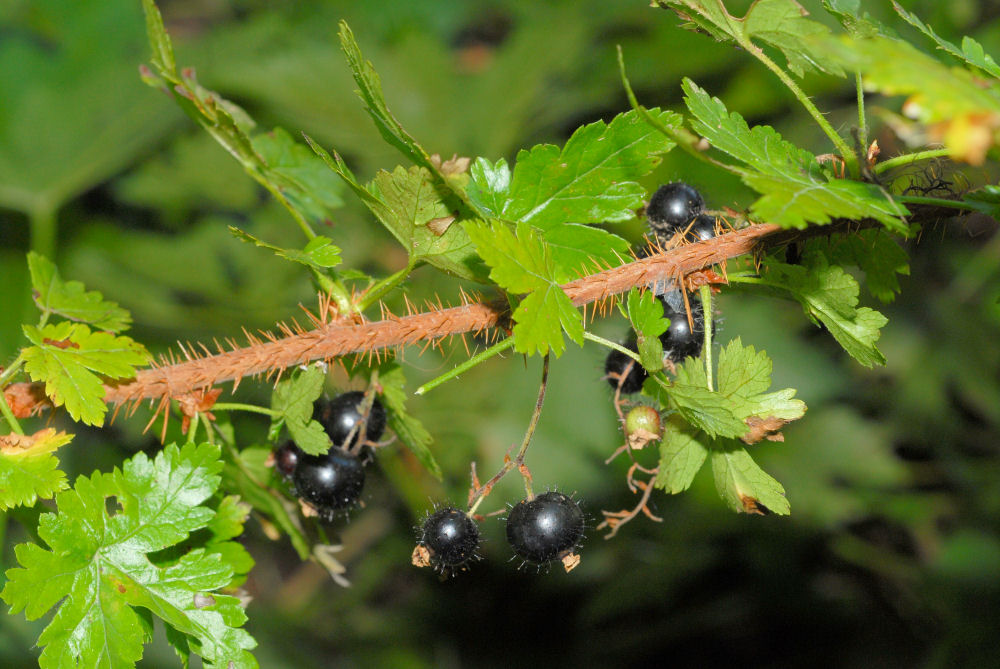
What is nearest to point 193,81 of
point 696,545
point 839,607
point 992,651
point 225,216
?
point 225,216

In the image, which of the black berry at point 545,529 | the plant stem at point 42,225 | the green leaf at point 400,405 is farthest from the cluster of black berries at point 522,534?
the plant stem at point 42,225

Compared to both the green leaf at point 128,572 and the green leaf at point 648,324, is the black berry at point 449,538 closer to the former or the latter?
the green leaf at point 128,572

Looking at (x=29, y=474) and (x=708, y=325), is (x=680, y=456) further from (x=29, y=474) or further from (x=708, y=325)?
(x=29, y=474)

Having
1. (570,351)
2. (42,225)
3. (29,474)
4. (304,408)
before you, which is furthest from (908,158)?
(42,225)

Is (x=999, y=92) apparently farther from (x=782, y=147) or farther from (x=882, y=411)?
(x=882, y=411)

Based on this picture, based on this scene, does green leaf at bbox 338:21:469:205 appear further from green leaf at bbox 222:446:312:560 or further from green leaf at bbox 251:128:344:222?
green leaf at bbox 222:446:312:560

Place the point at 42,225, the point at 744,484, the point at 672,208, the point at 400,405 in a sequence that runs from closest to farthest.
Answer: the point at 744,484
the point at 672,208
the point at 400,405
the point at 42,225
